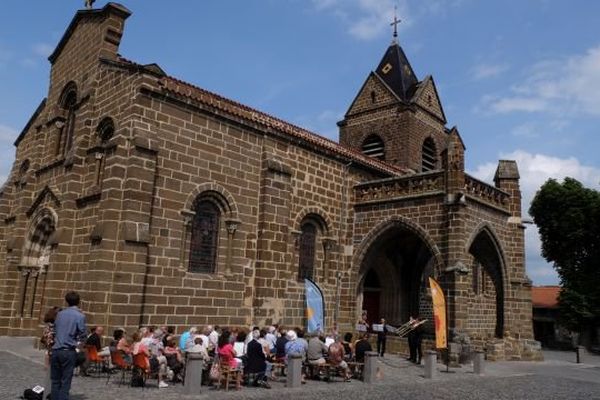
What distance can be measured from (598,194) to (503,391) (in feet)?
81.9

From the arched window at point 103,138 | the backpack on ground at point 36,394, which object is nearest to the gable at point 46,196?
the arched window at point 103,138

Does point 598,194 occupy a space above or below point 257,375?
above

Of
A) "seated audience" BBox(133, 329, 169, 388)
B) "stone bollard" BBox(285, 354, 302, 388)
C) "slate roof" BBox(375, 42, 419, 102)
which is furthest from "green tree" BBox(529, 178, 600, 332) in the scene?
"seated audience" BBox(133, 329, 169, 388)

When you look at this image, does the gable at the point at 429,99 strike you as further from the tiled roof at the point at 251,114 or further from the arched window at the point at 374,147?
the tiled roof at the point at 251,114

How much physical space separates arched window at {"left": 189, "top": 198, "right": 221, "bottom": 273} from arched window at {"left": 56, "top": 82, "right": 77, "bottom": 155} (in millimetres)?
5664

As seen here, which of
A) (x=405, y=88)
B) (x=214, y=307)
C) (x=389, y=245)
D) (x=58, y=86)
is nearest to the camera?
(x=214, y=307)

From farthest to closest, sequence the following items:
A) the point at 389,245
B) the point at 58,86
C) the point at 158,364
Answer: the point at 389,245 < the point at 58,86 < the point at 158,364

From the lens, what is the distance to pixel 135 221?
509 inches

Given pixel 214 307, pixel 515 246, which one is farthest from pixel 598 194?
pixel 214 307

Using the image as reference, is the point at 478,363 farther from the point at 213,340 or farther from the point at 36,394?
the point at 36,394

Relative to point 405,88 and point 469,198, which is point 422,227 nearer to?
point 469,198

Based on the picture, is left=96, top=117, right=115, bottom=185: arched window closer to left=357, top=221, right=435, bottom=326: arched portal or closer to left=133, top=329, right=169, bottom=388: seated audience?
left=133, top=329, right=169, bottom=388: seated audience

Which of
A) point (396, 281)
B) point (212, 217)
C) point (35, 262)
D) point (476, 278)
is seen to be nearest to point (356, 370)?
point (212, 217)

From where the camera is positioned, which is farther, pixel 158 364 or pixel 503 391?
pixel 503 391
